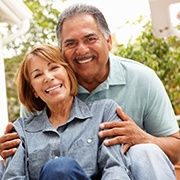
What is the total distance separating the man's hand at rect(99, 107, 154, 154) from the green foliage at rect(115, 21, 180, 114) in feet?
8.30

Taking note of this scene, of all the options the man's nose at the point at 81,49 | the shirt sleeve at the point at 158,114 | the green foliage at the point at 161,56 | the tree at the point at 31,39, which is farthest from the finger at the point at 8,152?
the tree at the point at 31,39

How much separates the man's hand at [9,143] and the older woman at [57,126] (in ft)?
0.10

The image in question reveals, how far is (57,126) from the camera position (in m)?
1.76

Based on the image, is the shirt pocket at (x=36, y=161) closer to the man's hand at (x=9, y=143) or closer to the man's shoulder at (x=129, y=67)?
the man's hand at (x=9, y=143)

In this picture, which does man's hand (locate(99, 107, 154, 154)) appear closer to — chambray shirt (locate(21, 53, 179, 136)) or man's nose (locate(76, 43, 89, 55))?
chambray shirt (locate(21, 53, 179, 136))

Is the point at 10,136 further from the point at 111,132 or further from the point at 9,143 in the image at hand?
the point at 111,132

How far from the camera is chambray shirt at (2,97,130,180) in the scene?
1.54 metres

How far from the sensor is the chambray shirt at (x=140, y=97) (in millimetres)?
1902

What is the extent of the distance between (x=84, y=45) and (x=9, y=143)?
0.66m

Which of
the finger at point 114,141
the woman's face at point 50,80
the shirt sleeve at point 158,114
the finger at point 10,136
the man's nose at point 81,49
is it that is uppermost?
the man's nose at point 81,49

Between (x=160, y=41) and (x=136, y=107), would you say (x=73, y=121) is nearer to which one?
(x=136, y=107)

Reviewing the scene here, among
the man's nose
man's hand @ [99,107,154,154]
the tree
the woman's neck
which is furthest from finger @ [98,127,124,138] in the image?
the tree

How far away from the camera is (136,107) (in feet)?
6.40

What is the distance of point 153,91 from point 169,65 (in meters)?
2.34
